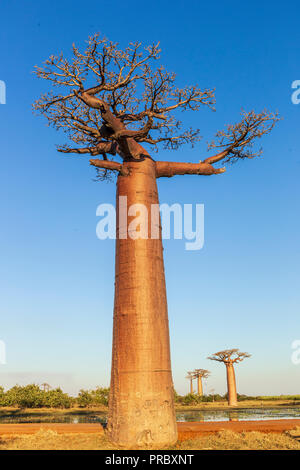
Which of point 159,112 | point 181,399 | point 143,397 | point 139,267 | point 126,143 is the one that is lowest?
point 181,399

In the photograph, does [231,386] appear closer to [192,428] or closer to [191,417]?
[191,417]

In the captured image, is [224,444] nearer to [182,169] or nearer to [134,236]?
[134,236]

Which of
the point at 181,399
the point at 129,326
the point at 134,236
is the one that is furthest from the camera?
the point at 181,399

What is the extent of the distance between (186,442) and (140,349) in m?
1.49

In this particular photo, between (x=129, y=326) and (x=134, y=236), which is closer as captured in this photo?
(x=129, y=326)

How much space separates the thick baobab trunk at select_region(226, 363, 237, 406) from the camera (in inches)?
981

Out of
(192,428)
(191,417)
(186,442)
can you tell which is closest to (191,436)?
(192,428)

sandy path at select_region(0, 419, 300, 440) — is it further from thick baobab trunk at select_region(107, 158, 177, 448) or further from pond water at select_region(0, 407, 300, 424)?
pond water at select_region(0, 407, 300, 424)

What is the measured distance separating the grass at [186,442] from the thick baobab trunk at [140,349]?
0.28 meters

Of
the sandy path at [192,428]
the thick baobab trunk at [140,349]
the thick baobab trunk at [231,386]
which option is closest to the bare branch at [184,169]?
the thick baobab trunk at [140,349]
